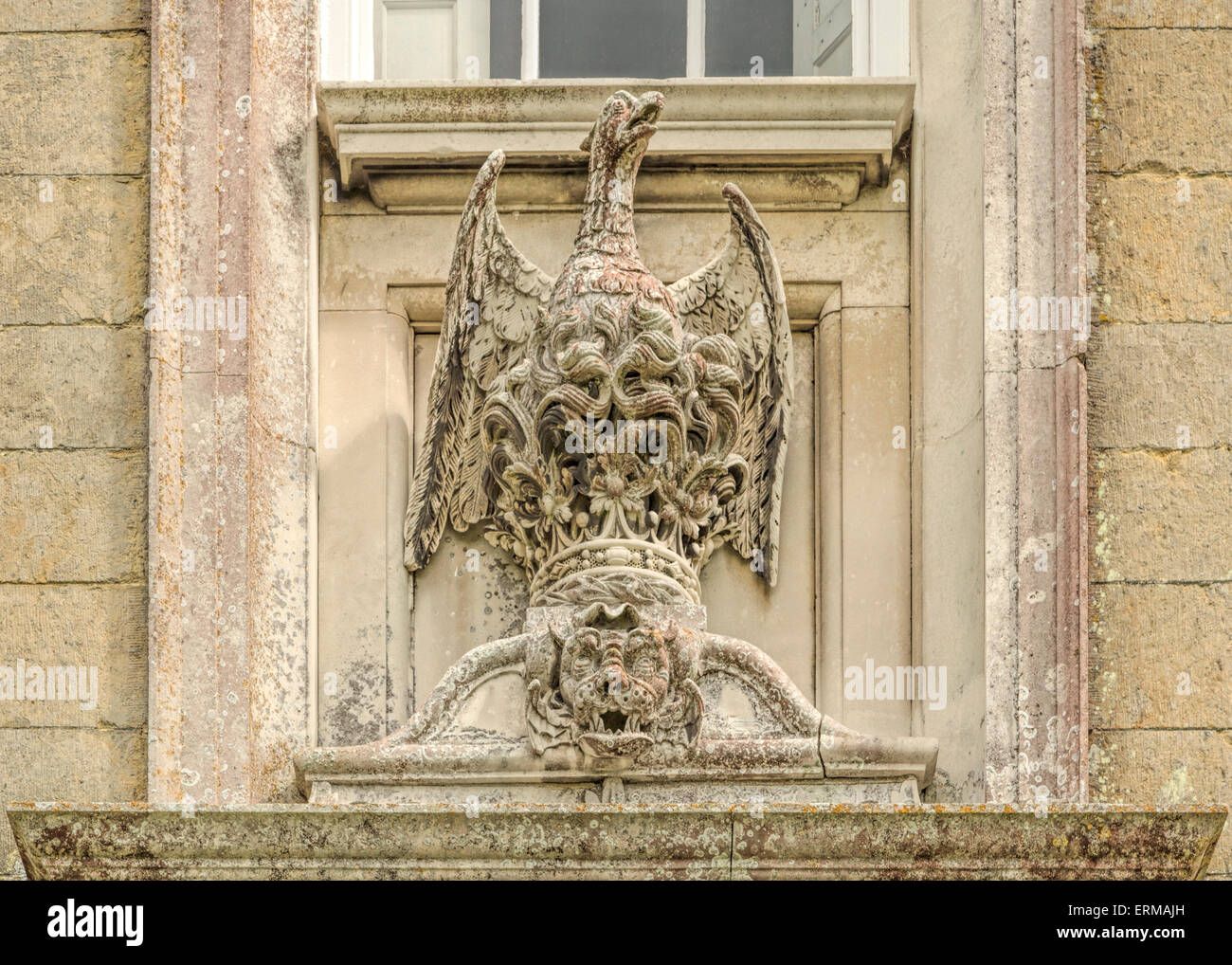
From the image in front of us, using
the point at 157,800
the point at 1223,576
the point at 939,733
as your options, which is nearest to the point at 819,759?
the point at 939,733

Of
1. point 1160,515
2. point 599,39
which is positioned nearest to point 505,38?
point 599,39

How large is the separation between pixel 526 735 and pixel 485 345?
130 cm

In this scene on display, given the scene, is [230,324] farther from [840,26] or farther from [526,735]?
[840,26]

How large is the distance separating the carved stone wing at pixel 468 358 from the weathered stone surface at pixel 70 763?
1.04 m

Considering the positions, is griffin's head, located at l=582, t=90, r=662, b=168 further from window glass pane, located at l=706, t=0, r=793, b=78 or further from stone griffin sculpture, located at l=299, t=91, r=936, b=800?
window glass pane, located at l=706, t=0, r=793, b=78

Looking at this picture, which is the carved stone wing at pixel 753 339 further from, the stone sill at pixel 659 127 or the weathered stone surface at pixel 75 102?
the weathered stone surface at pixel 75 102

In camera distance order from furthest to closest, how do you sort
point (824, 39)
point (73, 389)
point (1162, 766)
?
point (824, 39) → point (73, 389) → point (1162, 766)

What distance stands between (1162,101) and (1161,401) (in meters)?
0.95

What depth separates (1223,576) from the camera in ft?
25.6

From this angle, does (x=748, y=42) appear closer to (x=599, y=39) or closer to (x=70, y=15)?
(x=599, y=39)

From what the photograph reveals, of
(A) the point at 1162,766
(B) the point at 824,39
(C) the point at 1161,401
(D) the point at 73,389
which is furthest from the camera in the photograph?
(B) the point at 824,39

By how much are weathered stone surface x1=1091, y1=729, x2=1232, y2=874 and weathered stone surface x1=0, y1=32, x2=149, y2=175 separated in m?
3.36

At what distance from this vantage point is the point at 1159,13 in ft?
27.1

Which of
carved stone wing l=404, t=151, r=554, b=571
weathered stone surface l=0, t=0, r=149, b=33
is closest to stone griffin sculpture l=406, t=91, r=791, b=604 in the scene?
carved stone wing l=404, t=151, r=554, b=571
